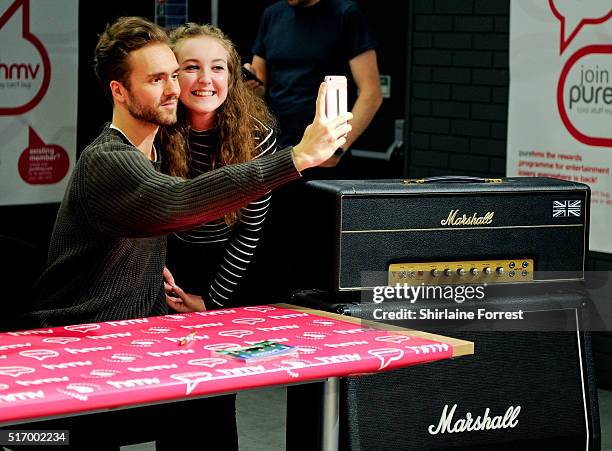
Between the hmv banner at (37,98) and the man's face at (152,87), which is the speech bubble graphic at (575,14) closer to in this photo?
the hmv banner at (37,98)

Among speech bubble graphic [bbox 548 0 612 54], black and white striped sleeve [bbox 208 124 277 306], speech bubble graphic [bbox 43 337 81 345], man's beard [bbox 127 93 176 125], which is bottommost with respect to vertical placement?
speech bubble graphic [bbox 43 337 81 345]

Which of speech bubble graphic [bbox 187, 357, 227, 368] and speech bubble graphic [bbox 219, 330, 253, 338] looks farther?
speech bubble graphic [bbox 219, 330, 253, 338]

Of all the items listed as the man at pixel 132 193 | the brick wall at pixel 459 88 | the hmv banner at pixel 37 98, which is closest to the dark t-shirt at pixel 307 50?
the brick wall at pixel 459 88

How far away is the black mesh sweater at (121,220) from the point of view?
2.75 metres

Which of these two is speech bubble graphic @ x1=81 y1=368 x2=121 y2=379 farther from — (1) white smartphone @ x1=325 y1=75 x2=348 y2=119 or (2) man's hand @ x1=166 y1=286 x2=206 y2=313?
(2) man's hand @ x1=166 y1=286 x2=206 y2=313

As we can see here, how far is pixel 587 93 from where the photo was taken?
16.3 ft

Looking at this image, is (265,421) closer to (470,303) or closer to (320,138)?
(470,303)

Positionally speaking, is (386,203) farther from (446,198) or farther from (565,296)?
(565,296)

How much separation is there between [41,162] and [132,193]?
279 cm

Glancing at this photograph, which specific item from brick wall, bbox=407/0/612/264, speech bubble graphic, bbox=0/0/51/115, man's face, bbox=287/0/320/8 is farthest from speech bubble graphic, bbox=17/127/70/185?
brick wall, bbox=407/0/612/264

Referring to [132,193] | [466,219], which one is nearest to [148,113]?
[132,193]

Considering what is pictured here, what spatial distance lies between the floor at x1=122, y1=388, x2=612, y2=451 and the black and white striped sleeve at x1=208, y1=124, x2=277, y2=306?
0.98 m

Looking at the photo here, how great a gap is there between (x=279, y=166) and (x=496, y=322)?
840mm

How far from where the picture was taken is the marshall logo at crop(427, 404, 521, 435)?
3.12 meters
